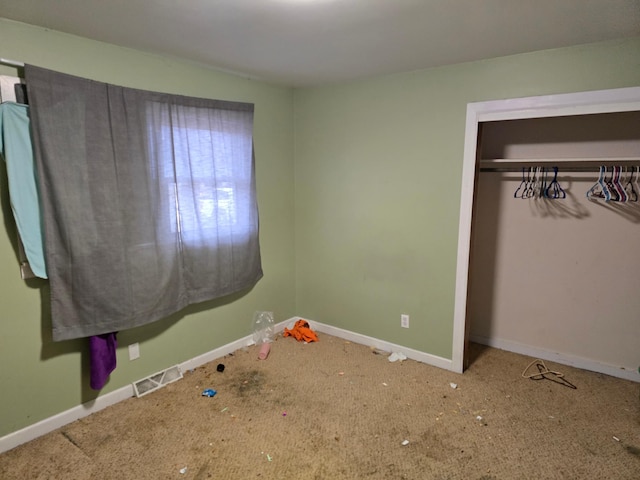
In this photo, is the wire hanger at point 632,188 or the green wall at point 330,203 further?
the wire hanger at point 632,188

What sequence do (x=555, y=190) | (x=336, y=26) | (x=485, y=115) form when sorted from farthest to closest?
1. (x=555, y=190)
2. (x=485, y=115)
3. (x=336, y=26)

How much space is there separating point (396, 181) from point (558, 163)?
116cm

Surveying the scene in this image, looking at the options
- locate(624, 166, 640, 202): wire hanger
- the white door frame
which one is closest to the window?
the white door frame

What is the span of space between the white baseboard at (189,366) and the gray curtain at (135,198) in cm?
50

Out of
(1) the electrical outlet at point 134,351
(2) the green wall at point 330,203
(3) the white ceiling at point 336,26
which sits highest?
(3) the white ceiling at point 336,26

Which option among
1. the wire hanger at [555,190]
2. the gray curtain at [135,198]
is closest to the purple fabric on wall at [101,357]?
the gray curtain at [135,198]

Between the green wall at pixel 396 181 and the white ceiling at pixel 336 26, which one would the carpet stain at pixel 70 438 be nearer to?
the green wall at pixel 396 181

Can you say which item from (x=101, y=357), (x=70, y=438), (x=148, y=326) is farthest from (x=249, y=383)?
(x=70, y=438)

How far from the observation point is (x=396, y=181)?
3.02 metres

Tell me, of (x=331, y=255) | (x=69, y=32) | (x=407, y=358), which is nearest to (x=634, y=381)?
(x=407, y=358)

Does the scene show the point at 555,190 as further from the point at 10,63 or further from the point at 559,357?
the point at 10,63

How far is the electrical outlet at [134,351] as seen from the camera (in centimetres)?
259

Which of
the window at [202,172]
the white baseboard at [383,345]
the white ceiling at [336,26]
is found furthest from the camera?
the white baseboard at [383,345]

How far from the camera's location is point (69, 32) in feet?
6.84
